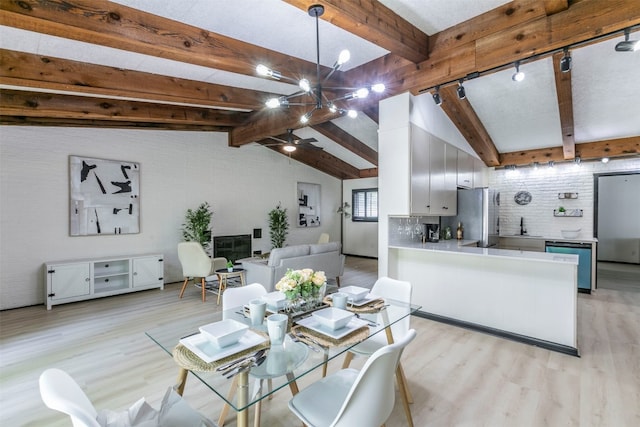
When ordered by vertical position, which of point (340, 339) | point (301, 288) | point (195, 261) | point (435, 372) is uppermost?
point (301, 288)

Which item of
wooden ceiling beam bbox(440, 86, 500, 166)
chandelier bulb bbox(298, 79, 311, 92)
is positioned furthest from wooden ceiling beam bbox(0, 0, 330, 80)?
wooden ceiling beam bbox(440, 86, 500, 166)

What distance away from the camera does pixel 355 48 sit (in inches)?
127

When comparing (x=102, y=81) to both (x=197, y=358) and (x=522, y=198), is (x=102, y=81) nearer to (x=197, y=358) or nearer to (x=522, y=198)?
(x=197, y=358)

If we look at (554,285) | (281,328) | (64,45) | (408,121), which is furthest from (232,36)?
(554,285)

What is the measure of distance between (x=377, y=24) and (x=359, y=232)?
6929 millimetres

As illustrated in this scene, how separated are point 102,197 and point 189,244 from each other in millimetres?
1751

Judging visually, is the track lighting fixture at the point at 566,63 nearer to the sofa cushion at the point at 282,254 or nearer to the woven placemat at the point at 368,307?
the woven placemat at the point at 368,307

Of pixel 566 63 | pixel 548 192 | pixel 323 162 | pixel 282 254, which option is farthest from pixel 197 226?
pixel 548 192

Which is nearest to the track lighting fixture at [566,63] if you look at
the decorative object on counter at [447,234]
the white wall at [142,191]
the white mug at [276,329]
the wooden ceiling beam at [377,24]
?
the wooden ceiling beam at [377,24]

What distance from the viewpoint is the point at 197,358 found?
4.68ft

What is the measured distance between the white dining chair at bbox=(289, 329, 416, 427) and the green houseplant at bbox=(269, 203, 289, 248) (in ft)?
19.5

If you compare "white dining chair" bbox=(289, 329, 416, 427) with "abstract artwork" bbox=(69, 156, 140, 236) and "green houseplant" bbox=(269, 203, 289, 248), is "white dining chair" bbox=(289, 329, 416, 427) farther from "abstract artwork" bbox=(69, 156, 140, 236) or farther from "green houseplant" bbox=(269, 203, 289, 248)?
"green houseplant" bbox=(269, 203, 289, 248)

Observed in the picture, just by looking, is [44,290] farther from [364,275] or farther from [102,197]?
[364,275]

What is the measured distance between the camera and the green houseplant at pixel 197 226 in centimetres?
575
